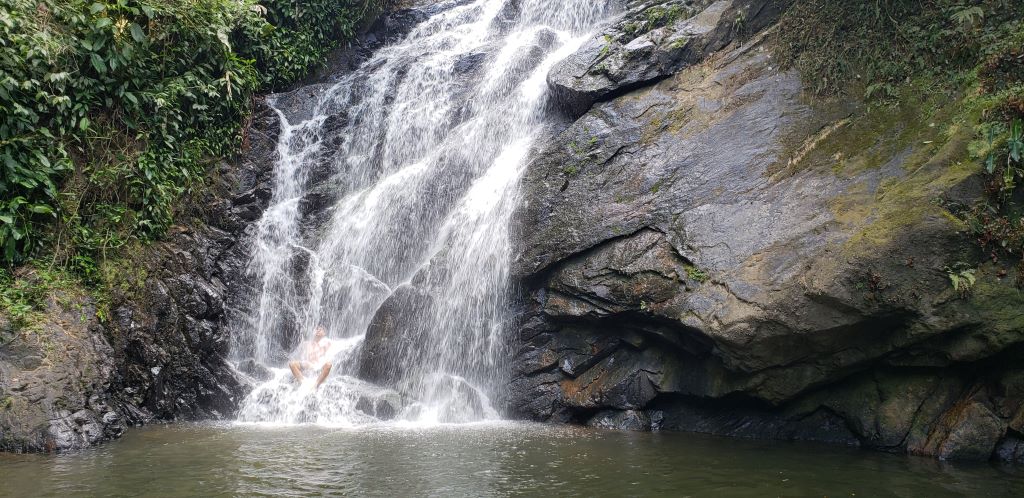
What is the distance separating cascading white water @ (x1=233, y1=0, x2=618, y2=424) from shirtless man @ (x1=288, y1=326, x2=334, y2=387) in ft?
0.65

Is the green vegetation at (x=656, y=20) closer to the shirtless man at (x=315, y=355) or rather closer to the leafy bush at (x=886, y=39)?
the leafy bush at (x=886, y=39)

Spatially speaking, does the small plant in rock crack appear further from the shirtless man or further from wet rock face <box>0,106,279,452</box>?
wet rock face <box>0,106,279,452</box>

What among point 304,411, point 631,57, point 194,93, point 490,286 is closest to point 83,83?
point 194,93

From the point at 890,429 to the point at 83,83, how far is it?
12213 millimetres

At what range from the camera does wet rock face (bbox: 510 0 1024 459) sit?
710cm

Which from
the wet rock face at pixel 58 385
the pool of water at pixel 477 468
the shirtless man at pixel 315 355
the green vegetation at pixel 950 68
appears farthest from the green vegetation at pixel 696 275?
the wet rock face at pixel 58 385

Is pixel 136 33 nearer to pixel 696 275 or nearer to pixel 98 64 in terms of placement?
pixel 98 64

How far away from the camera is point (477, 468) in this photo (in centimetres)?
616

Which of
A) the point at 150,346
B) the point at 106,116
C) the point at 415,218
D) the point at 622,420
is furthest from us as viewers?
the point at 415,218

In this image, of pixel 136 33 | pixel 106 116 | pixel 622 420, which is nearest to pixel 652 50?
pixel 622 420

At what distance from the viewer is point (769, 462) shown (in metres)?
6.61

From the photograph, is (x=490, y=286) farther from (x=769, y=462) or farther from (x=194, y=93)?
(x=194, y=93)

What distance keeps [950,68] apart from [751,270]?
3.84 m

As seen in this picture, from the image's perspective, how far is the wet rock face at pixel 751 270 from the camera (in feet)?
23.3
